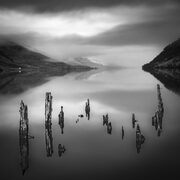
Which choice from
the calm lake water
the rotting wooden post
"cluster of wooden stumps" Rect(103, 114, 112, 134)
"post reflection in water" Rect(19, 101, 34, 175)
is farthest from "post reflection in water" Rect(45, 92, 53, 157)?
"cluster of wooden stumps" Rect(103, 114, 112, 134)

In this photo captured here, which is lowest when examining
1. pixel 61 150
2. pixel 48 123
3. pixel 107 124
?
pixel 61 150

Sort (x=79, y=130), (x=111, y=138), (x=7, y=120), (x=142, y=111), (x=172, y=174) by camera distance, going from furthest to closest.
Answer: (x=142, y=111) → (x=7, y=120) → (x=79, y=130) → (x=111, y=138) → (x=172, y=174)

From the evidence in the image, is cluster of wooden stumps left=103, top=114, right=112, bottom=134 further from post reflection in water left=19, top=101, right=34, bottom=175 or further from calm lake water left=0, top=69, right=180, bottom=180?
post reflection in water left=19, top=101, right=34, bottom=175

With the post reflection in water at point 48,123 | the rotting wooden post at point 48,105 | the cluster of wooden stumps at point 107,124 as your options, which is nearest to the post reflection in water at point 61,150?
Answer: the post reflection in water at point 48,123

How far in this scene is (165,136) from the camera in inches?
1403

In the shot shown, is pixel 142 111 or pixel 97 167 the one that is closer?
pixel 97 167

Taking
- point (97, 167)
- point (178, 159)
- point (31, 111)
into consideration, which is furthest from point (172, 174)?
point (31, 111)

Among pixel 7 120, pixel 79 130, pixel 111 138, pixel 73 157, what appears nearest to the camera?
pixel 73 157

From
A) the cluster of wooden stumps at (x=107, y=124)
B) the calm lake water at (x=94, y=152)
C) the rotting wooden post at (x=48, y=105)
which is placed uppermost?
the rotting wooden post at (x=48, y=105)

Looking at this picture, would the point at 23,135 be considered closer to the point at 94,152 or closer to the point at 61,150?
the point at 61,150

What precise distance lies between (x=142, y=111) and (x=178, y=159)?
2803 cm

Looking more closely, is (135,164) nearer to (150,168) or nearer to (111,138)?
(150,168)

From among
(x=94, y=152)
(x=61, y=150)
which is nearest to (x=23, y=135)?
(x=61, y=150)

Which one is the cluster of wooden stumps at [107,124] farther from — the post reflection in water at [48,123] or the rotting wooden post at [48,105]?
the rotting wooden post at [48,105]
